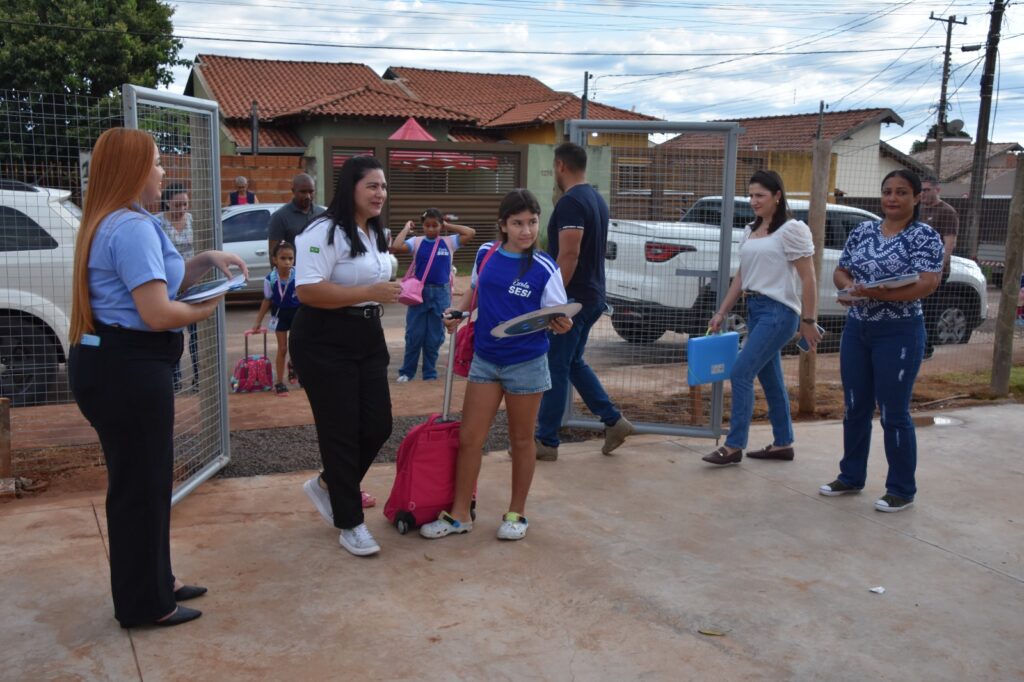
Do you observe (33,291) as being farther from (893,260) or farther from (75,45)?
(75,45)

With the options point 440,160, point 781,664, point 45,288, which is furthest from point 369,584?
point 440,160

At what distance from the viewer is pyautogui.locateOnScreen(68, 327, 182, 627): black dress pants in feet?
10.3

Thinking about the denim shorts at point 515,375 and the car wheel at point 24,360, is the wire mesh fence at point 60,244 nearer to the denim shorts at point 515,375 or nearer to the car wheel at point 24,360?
the car wheel at point 24,360

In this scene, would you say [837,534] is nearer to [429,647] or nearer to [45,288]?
[429,647]

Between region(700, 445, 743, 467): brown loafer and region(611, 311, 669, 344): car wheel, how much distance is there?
1.20 metres

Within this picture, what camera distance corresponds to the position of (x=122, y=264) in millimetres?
3051

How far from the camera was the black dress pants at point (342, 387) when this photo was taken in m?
4.02

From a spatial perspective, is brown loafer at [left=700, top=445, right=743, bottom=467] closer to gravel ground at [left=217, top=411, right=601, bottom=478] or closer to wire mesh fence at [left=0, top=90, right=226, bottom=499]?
gravel ground at [left=217, top=411, right=601, bottom=478]

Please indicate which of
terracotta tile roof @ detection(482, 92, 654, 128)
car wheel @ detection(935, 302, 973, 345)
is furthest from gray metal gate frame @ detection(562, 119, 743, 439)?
terracotta tile roof @ detection(482, 92, 654, 128)

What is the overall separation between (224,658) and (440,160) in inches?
707

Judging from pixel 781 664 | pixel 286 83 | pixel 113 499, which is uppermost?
pixel 286 83

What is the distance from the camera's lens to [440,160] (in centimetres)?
2039

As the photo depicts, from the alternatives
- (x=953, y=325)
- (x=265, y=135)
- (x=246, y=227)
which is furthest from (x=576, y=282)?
(x=265, y=135)

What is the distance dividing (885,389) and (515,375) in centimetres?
216
